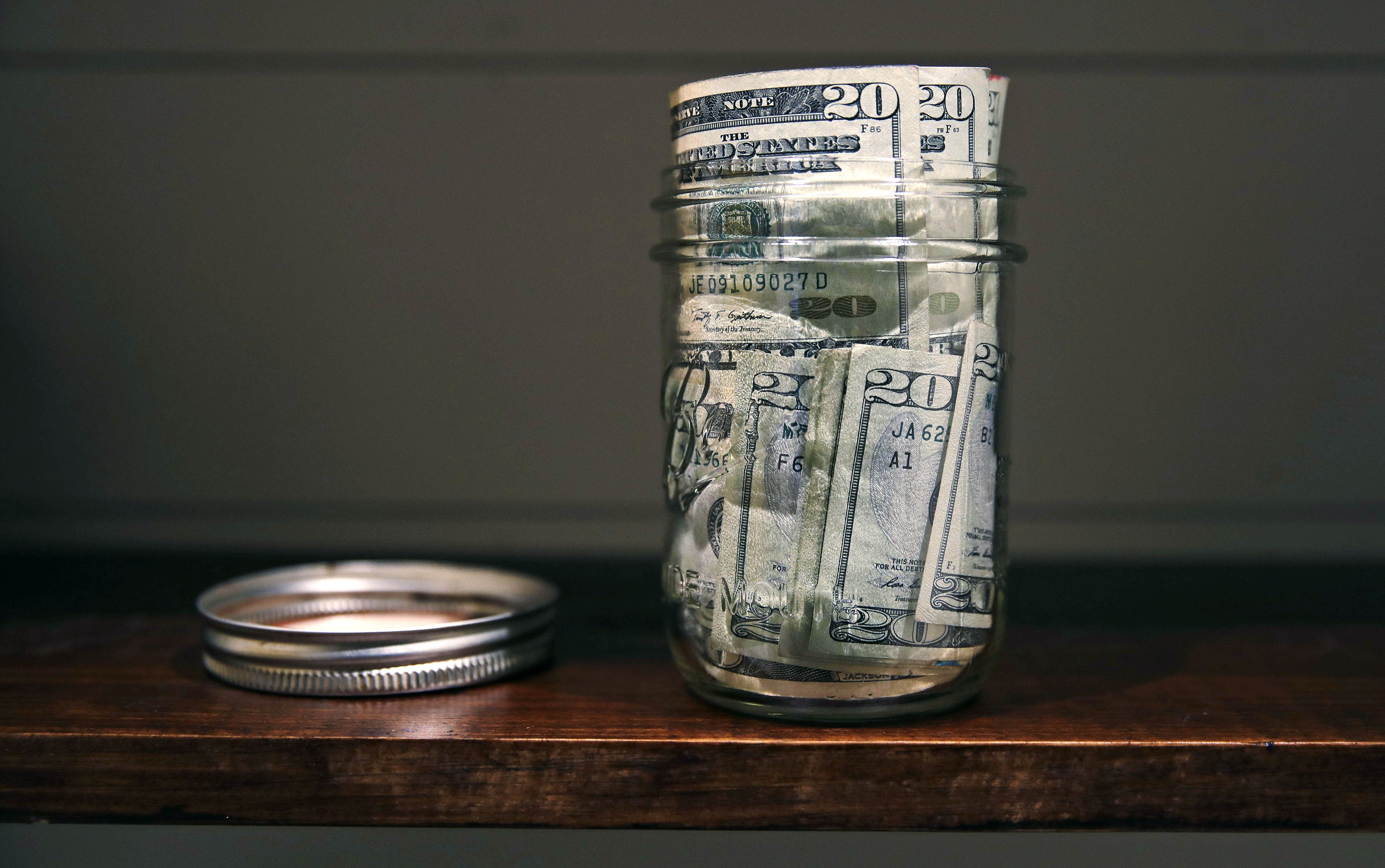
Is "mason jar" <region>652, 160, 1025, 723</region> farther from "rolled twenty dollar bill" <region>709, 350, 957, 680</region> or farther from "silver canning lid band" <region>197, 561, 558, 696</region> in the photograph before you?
"silver canning lid band" <region>197, 561, 558, 696</region>

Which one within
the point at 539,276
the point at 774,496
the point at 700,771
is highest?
the point at 539,276

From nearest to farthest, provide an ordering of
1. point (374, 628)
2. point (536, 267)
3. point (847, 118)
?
1. point (847, 118)
2. point (374, 628)
3. point (536, 267)

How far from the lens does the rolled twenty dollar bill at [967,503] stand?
0.46m

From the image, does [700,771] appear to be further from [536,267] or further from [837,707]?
[536,267]

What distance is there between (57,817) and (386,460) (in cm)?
46

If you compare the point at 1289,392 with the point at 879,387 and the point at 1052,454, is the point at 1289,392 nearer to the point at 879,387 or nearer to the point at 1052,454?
the point at 1052,454

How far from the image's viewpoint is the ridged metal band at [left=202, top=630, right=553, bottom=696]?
514 mm

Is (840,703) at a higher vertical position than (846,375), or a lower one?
lower

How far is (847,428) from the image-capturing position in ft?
1.46

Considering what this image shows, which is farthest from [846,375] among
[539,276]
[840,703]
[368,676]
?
[539,276]

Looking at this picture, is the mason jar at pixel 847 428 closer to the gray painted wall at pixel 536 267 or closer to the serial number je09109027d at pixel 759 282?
the serial number je09109027d at pixel 759 282

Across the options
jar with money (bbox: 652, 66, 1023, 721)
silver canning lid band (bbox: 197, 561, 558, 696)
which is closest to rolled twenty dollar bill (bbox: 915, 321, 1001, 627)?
jar with money (bbox: 652, 66, 1023, 721)

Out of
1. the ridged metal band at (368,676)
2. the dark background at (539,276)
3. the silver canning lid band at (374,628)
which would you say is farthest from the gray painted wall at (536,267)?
the ridged metal band at (368,676)

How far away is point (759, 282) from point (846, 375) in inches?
2.1
